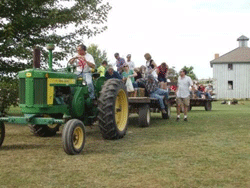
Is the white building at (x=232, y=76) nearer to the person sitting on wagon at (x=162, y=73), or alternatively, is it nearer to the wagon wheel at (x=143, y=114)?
the person sitting on wagon at (x=162, y=73)

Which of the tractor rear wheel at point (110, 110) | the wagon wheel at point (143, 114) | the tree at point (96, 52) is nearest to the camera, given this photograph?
the tractor rear wheel at point (110, 110)

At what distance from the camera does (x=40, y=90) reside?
23.8ft

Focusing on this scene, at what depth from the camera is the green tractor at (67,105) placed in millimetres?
7129

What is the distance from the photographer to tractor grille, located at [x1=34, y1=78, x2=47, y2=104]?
23.8 feet

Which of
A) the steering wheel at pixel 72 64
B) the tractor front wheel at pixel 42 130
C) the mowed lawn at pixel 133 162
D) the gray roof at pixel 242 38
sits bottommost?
the mowed lawn at pixel 133 162

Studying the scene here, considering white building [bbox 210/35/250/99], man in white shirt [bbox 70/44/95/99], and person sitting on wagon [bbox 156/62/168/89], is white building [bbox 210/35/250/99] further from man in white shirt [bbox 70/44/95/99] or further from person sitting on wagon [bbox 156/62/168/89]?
man in white shirt [bbox 70/44/95/99]

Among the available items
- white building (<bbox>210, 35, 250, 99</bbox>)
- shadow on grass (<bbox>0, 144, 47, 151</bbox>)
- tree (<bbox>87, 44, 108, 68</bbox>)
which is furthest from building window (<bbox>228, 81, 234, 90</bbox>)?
shadow on grass (<bbox>0, 144, 47, 151</bbox>)

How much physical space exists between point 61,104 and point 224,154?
325 centimetres

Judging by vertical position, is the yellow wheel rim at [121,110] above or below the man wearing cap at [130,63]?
below

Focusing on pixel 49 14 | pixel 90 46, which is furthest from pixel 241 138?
pixel 90 46

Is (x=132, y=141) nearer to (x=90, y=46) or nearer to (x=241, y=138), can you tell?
(x=241, y=138)

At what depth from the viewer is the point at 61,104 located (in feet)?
25.5

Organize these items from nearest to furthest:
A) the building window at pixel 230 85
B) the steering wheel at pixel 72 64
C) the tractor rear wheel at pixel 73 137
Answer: the tractor rear wheel at pixel 73 137
the steering wheel at pixel 72 64
the building window at pixel 230 85

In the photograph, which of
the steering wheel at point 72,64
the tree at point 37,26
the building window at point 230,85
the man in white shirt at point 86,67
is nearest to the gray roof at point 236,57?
the building window at point 230,85
